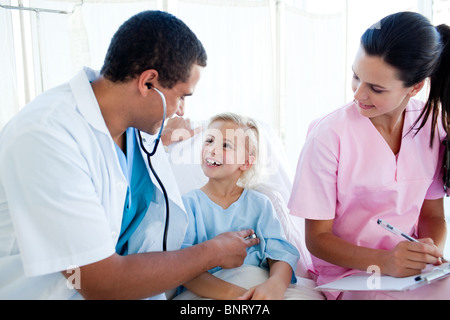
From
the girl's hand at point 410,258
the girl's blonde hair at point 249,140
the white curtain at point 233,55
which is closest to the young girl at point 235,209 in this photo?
A: the girl's blonde hair at point 249,140

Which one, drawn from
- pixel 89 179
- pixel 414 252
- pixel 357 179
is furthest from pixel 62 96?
pixel 414 252

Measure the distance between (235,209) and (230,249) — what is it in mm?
Result: 324

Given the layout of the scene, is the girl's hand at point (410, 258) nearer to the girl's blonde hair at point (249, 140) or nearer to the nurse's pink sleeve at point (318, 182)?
the nurse's pink sleeve at point (318, 182)

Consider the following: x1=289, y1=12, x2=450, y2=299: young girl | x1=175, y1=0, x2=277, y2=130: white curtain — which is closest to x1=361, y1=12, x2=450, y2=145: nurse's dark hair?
x1=289, y1=12, x2=450, y2=299: young girl

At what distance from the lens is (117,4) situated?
2.93 m

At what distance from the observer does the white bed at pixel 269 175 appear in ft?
5.74

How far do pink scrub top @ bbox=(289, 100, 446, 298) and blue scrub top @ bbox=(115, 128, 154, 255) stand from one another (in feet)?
1.67

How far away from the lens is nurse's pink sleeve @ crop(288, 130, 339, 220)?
4.48 ft

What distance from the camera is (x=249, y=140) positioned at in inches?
69.9

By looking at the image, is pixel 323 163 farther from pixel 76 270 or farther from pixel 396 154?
pixel 76 270

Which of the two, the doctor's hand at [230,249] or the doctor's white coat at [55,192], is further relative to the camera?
the doctor's hand at [230,249]

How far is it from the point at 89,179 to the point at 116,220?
0.64 ft

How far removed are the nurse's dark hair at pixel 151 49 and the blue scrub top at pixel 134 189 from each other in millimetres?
310

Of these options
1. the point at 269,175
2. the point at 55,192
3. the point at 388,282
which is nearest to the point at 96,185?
the point at 55,192
